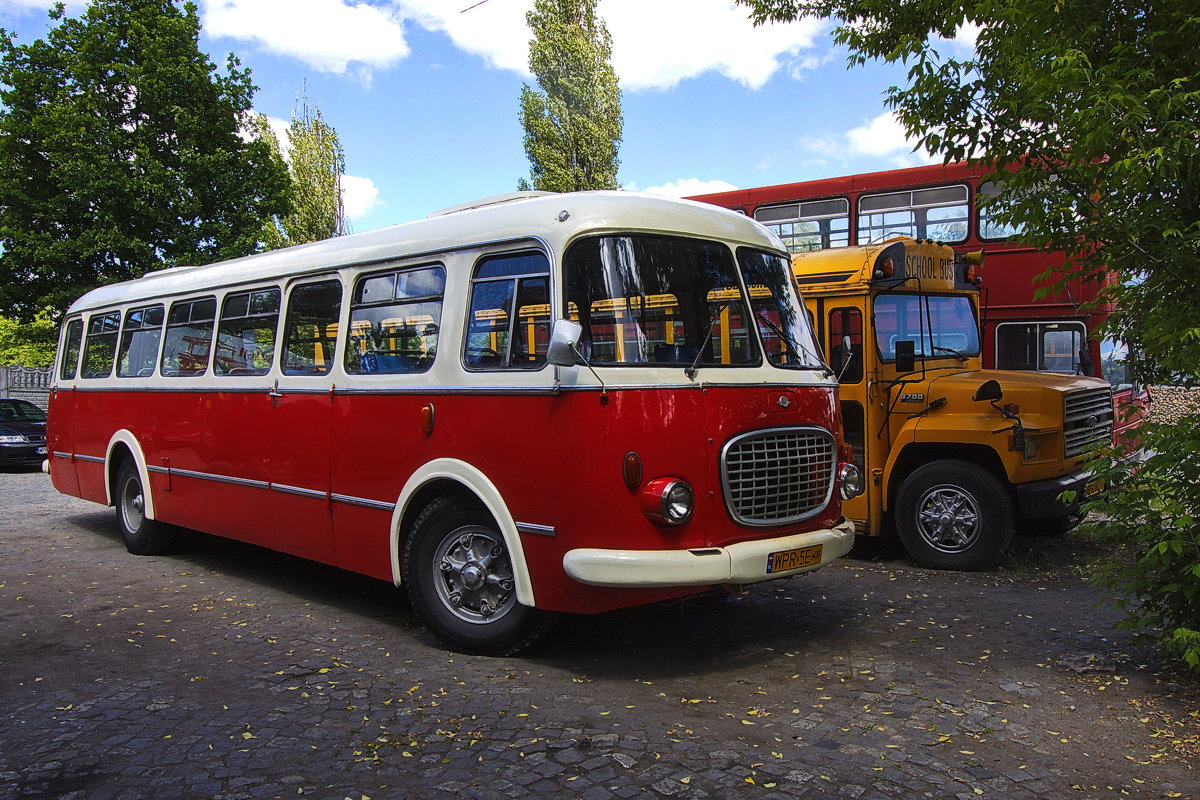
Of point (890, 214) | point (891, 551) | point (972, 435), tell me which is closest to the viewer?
point (972, 435)

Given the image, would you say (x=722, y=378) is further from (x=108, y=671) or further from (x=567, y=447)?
(x=108, y=671)

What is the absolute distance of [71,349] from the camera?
37.3 ft

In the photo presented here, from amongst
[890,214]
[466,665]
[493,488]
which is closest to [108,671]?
[466,665]

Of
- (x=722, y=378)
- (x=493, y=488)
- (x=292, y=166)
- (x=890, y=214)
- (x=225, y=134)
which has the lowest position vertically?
(x=493, y=488)

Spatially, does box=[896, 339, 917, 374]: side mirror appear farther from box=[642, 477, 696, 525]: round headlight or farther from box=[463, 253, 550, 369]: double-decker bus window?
box=[463, 253, 550, 369]: double-decker bus window

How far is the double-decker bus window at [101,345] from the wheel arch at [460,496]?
5.75 meters

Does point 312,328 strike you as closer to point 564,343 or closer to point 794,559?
point 564,343

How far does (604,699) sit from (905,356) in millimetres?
4893

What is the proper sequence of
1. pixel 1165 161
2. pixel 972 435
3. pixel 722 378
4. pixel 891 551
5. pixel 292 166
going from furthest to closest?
pixel 292 166, pixel 891 551, pixel 972 435, pixel 722 378, pixel 1165 161

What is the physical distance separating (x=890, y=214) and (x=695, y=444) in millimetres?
9052

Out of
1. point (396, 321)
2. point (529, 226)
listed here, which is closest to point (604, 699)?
point (529, 226)

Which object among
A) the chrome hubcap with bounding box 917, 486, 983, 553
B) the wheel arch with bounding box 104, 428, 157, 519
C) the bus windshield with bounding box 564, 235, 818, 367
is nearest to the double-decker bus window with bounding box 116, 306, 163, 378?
the wheel arch with bounding box 104, 428, 157, 519

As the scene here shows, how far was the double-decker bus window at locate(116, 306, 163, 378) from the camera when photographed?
9617 millimetres

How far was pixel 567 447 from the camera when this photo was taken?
5316mm
